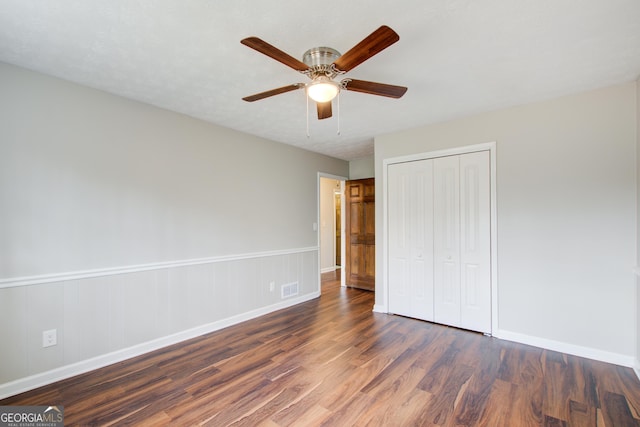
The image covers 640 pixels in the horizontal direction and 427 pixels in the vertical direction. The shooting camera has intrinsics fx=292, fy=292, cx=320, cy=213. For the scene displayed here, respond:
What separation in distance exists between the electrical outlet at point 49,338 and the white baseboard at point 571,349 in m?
4.17

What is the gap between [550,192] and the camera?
2906 mm

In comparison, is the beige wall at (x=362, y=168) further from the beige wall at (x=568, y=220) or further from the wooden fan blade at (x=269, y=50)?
the wooden fan blade at (x=269, y=50)

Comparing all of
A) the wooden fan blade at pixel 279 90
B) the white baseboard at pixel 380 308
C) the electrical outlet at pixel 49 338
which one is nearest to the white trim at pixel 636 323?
the white baseboard at pixel 380 308

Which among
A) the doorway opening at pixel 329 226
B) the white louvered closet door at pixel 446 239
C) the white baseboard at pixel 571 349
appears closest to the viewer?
the white baseboard at pixel 571 349

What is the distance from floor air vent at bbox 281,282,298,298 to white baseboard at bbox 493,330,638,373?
2683mm

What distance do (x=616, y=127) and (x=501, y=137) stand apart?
885 mm

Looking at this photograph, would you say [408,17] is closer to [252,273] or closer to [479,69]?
[479,69]

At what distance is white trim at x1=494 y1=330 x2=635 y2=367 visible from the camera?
8.46ft

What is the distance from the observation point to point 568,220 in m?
2.82

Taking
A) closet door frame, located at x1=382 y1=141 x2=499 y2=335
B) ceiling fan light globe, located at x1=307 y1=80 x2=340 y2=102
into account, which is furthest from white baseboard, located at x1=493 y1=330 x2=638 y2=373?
ceiling fan light globe, located at x1=307 y1=80 x2=340 y2=102

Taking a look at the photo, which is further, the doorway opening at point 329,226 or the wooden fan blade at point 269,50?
the doorway opening at point 329,226

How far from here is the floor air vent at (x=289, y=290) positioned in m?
4.41

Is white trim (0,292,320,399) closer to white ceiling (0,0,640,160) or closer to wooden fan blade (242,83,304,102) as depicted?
white ceiling (0,0,640,160)

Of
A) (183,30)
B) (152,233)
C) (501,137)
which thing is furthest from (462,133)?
(152,233)
